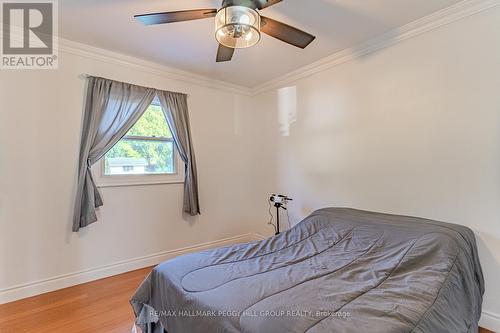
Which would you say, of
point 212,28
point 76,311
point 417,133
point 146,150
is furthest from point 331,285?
point 146,150

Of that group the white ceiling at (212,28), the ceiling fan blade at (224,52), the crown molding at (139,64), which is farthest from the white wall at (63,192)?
the ceiling fan blade at (224,52)

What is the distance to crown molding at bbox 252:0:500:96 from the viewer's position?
2.01m

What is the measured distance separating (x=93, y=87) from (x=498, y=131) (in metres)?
3.59

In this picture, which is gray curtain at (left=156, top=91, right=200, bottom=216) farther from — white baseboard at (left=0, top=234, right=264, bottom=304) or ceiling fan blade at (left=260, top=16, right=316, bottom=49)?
ceiling fan blade at (left=260, top=16, right=316, bottom=49)

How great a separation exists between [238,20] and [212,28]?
98 centimetres

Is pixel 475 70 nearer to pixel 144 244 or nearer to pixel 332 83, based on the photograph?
pixel 332 83

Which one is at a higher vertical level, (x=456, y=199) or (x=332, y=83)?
(x=332, y=83)

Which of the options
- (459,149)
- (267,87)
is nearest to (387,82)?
(459,149)

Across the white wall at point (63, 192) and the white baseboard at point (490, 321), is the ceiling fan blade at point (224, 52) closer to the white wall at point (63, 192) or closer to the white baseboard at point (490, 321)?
the white wall at point (63, 192)

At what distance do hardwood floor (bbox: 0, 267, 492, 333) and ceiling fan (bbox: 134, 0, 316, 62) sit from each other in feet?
7.22

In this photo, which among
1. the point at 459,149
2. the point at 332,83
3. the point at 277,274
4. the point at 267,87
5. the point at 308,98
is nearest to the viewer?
the point at 277,274

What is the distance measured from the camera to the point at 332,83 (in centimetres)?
302

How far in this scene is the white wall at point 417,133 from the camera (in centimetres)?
195

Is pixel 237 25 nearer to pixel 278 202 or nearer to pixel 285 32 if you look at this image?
pixel 285 32
